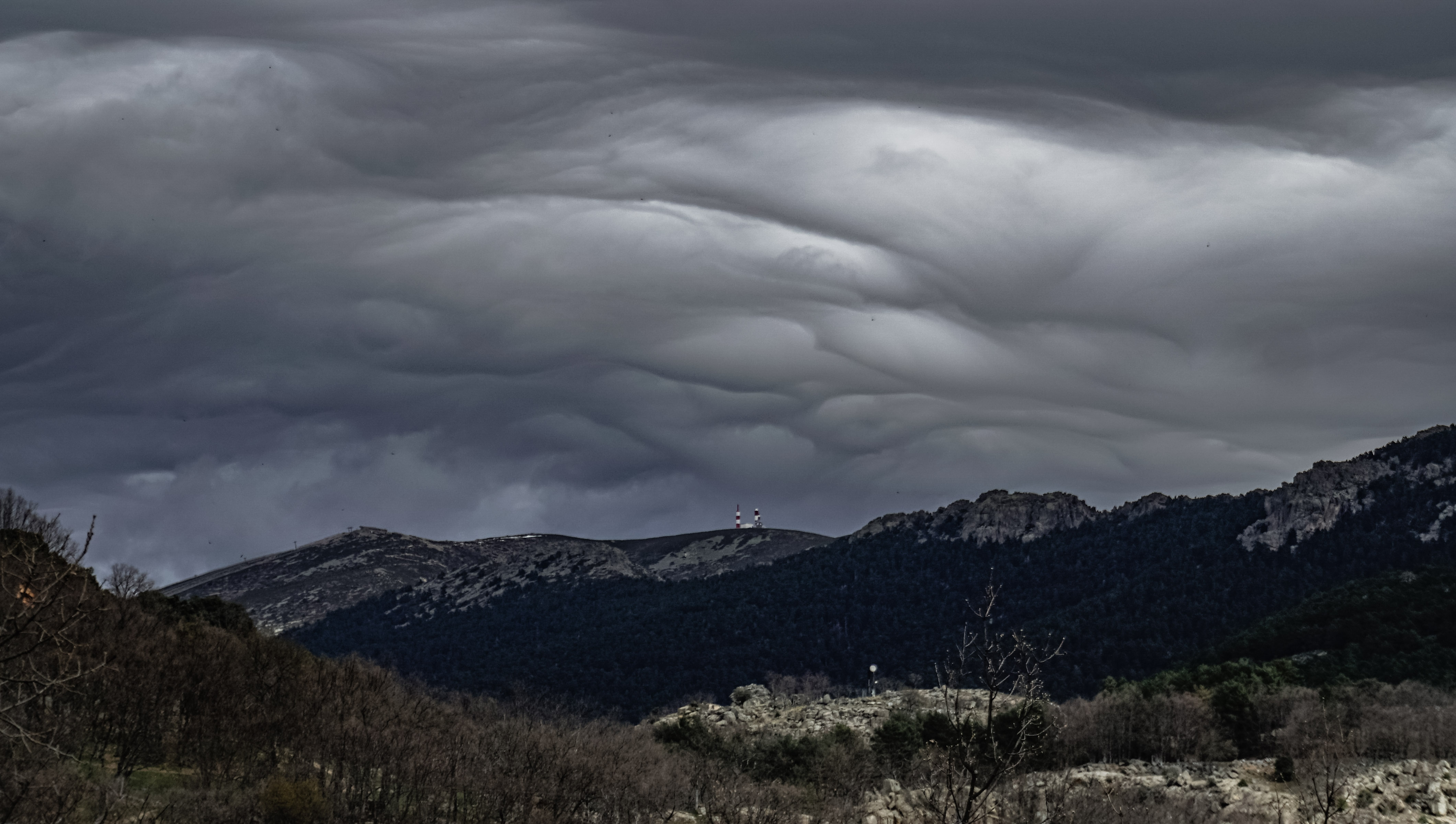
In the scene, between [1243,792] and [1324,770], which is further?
[1243,792]

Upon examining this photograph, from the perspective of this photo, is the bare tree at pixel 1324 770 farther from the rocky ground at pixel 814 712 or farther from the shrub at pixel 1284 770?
the rocky ground at pixel 814 712

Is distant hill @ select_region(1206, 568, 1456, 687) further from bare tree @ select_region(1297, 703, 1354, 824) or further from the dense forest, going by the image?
bare tree @ select_region(1297, 703, 1354, 824)

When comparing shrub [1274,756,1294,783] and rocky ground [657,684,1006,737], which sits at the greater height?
rocky ground [657,684,1006,737]

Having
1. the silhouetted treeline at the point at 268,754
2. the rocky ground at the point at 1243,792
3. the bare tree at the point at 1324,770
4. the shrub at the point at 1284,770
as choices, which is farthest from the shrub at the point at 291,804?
the shrub at the point at 1284,770

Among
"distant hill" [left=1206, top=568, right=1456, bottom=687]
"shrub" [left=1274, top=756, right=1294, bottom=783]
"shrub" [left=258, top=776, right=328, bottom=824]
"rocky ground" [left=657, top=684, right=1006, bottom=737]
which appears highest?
"distant hill" [left=1206, top=568, right=1456, bottom=687]

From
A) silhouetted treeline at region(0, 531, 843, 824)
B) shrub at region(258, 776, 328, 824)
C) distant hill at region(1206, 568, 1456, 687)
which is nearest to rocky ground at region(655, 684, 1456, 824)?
silhouetted treeline at region(0, 531, 843, 824)

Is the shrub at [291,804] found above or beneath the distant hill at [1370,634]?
beneath

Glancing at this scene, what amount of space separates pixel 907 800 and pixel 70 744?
162 ft

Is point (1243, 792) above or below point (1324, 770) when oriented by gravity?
below

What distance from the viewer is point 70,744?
2464 inches

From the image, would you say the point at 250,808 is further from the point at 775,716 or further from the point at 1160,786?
the point at 775,716

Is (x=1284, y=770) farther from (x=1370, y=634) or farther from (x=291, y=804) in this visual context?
(x=1370, y=634)

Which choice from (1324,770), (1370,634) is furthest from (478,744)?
(1370,634)

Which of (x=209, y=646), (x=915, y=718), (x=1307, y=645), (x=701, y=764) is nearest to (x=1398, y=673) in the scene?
(x=1307, y=645)
